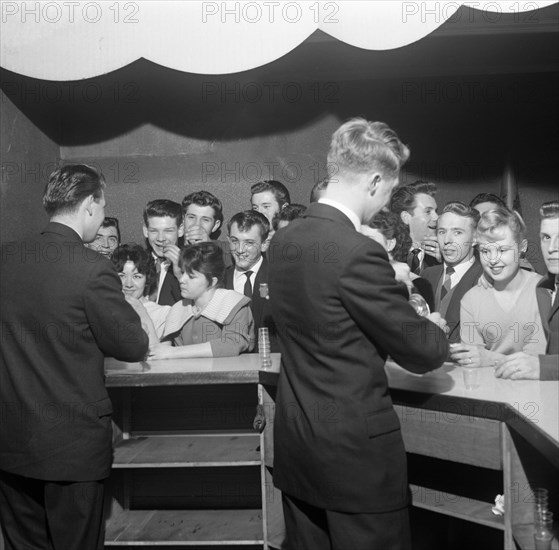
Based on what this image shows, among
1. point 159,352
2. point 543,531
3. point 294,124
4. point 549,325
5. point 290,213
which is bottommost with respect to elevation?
point 543,531

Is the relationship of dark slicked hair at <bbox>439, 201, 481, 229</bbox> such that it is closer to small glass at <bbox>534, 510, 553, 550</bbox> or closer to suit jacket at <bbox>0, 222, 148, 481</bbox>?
small glass at <bbox>534, 510, 553, 550</bbox>

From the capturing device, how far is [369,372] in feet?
6.74

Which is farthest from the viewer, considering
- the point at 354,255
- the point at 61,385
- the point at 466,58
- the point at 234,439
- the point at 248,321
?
the point at 466,58

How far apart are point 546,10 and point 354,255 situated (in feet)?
→ 10.0

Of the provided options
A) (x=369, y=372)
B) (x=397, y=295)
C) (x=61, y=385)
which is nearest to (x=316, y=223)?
(x=397, y=295)

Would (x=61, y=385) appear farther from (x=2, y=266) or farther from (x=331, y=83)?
(x=331, y=83)

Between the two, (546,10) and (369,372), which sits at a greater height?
(546,10)

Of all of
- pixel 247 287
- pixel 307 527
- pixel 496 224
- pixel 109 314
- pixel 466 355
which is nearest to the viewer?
pixel 307 527

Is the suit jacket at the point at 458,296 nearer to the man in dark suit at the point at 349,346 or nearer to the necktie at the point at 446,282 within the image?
the necktie at the point at 446,282

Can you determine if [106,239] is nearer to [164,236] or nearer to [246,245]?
[164,236]

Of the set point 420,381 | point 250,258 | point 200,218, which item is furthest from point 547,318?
point 200,218

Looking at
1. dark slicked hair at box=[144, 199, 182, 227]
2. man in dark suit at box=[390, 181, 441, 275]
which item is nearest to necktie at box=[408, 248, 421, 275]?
man in dark suit at box=[390, 181, 441, 275]

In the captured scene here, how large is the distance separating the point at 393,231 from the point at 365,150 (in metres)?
1.39

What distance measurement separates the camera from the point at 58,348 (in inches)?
97.8
